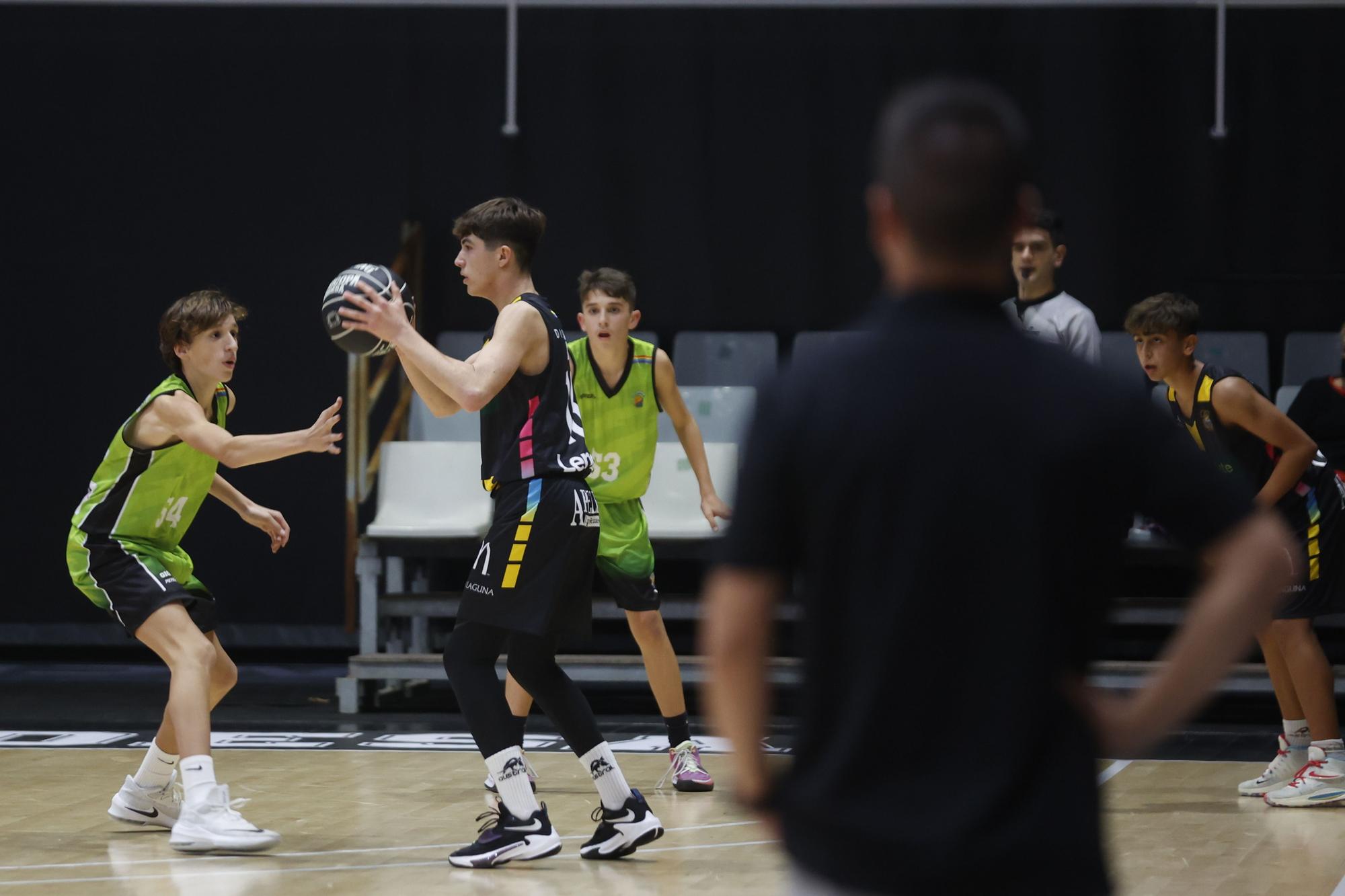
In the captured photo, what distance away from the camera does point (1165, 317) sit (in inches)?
209

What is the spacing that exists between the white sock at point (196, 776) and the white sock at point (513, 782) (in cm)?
81

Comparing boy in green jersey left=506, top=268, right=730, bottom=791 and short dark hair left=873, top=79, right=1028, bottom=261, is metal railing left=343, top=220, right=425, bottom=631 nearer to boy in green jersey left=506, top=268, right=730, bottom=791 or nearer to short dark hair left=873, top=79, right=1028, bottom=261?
boy in green jersey left=506, top=268, right=730, bottom=791

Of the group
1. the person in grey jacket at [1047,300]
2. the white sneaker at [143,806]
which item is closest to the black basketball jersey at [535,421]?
the white sneaker at [143,806]

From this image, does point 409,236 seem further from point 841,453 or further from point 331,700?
point 841,453

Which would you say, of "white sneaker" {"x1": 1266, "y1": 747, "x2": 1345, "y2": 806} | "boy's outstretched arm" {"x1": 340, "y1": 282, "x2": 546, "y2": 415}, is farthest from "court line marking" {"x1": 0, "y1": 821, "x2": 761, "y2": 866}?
"white sneaker" {"x1": 1266, "y1": 747, "x2": 1345, "y2": 806}

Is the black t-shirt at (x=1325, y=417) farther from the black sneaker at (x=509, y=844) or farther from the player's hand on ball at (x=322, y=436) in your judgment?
the player's hand on ball at (x=322, y=436)

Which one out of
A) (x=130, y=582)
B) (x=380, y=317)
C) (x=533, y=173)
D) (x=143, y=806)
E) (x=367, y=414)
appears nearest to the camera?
(x=380, y=317)

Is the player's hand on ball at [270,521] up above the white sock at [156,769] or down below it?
above

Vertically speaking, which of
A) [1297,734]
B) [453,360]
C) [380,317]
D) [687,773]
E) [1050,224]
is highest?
[1050,224]

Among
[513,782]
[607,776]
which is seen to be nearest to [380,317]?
[513,782]

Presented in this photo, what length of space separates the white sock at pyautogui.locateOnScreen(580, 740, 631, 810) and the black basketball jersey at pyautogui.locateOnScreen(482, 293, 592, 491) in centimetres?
75

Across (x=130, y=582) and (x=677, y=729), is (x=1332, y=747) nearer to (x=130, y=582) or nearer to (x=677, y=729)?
(x=677, y=729)

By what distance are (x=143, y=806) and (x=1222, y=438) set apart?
3.64 meters

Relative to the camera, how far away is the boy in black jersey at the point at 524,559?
14.0 ft
